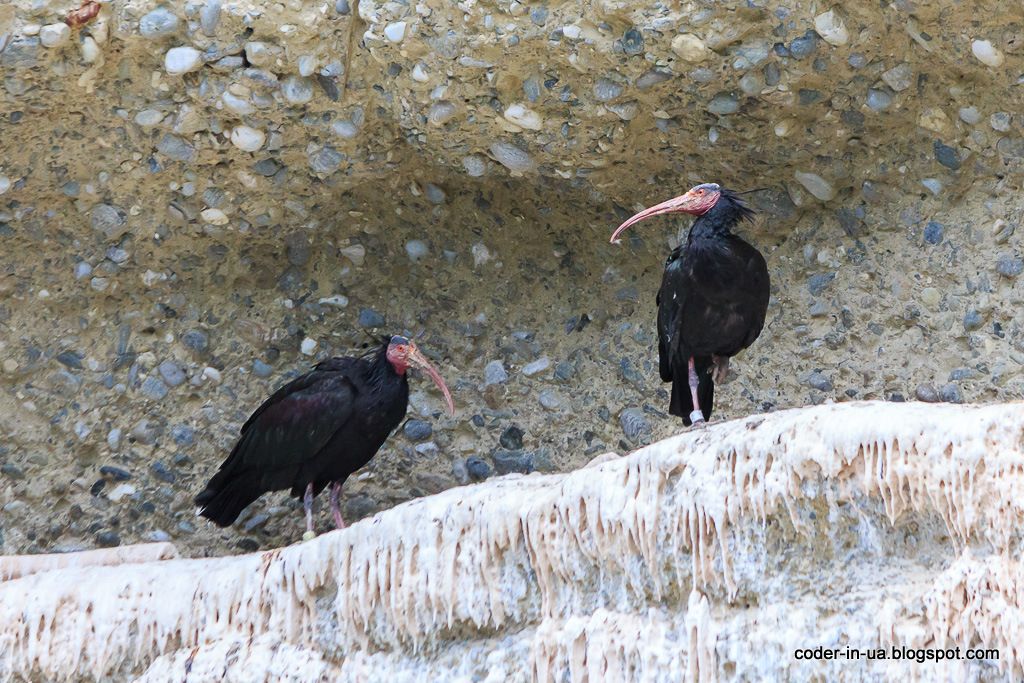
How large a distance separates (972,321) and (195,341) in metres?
3.26

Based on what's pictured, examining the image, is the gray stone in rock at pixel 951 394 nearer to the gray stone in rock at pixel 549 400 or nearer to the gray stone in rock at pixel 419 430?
the gray stone in rock at pixel 549 400

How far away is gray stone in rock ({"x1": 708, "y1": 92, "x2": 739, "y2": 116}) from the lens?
385cm

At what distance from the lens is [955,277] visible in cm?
399

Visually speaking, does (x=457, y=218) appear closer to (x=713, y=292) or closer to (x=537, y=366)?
(x=537, y=366)

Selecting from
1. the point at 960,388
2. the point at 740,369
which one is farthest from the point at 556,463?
the point at 960,388

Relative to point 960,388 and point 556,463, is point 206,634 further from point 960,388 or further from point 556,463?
point 960,388

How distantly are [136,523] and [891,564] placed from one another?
10.5 feet

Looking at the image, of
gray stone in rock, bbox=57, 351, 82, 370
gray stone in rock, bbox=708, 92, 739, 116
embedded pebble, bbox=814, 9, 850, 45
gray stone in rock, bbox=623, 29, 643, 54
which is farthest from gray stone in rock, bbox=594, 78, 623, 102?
gray stone in rock, bbox=57, 351, 82, 370

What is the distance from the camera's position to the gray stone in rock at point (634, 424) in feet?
14.1

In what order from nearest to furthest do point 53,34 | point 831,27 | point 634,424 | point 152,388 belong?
point 831,27
point 53,34
point 634,424
point 152,388

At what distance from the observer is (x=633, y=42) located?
12.0ft

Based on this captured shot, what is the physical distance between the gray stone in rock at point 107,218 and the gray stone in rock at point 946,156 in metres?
3.37

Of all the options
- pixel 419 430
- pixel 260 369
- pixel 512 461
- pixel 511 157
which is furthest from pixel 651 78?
pixel 260 369

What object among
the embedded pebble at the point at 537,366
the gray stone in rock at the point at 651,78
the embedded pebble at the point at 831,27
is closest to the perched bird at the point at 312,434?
the embedded pebble at the point at 537,366
